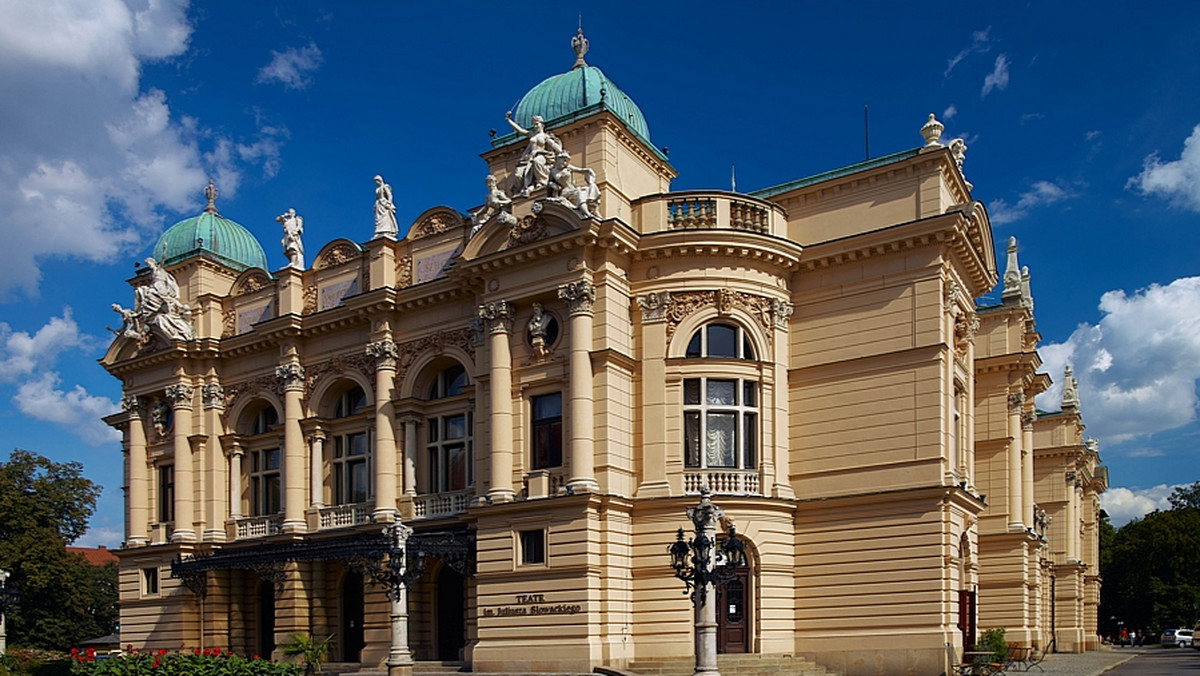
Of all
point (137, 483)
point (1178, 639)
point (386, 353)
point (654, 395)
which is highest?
point (386, 353)

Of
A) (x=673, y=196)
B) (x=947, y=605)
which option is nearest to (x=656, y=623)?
(x=947, y=605)

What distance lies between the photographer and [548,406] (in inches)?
1278

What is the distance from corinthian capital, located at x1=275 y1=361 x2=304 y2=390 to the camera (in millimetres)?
39188

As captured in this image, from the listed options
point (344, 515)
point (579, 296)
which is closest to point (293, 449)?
point (344, 515)

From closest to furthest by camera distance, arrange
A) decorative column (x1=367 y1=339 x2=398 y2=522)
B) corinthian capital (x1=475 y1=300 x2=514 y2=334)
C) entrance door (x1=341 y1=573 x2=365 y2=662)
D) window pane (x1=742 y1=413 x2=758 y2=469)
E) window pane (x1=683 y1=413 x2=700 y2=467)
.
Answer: window pane (x1=683 y1=413 x2=700 y2=467)
window pane (x1=742 y1=413 x2=758 y2=469)
corinthian capital (x1=475 y1=300 x2=514 y2=334)
decorative column (x1=367 y1=339 x2=398 y2=522)
entrance door (x1=341 y1=573 x2=365 y2=662)

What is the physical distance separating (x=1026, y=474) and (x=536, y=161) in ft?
81.0

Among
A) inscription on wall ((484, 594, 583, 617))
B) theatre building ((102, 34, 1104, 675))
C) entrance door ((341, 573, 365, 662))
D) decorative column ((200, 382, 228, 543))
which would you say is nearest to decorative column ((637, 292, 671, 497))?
theatre building ((102, 34, 1104, 675))

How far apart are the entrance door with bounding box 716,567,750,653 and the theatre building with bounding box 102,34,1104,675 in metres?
0.06

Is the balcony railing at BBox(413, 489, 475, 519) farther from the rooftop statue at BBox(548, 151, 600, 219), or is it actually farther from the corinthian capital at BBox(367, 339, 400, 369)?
the rooftop statue at BBox(548, 151, 600, 219)

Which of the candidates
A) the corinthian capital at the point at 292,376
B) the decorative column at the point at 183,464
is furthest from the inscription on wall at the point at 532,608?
the decorative column at the point at 183,464

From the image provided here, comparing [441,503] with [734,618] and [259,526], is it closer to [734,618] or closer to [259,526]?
[259,526]

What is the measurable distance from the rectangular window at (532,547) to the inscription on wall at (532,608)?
95 cm

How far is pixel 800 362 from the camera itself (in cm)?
3284

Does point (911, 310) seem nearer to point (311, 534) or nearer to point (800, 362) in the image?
point (800, 362)
